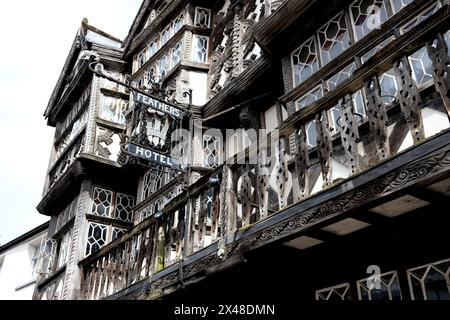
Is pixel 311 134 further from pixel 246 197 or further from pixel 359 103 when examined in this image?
pixel 246 197

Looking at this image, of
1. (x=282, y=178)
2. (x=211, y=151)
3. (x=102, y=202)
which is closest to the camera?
(x=282, y=178)

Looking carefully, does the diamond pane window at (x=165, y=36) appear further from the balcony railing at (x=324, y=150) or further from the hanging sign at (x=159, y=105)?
the balcony railing at (x=324, y=150)

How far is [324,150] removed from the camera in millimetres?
5391

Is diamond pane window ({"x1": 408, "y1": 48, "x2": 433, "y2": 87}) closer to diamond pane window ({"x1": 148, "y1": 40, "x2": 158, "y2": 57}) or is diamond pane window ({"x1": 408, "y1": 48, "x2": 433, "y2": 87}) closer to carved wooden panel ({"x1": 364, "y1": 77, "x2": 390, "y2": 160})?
carved wooden panel ({"x1": 364, "y1": 77, "x2": 390, "y2": 160})

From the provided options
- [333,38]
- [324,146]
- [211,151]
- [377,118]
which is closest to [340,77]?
[333,38]

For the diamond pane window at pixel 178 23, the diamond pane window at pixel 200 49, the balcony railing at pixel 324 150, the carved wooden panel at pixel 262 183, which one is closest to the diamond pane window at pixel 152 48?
the diamond pane window at pixel 178 23

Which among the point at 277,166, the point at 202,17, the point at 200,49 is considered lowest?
the point at 277,166

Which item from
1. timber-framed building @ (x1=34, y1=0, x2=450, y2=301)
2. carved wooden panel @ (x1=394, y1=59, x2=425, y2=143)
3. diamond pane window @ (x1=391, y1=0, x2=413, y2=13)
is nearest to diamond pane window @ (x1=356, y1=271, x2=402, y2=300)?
timber-framed building @ (x1=34, y1=0, x2=450, y2=301)

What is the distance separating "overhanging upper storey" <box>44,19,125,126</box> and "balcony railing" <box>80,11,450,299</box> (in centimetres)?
853

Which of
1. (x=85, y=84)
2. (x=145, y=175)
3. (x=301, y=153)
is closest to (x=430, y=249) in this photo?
(x=301, y=153)

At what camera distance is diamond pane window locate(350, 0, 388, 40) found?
7.01m

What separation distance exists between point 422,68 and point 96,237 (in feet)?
31.0

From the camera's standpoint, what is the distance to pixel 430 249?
523cm
